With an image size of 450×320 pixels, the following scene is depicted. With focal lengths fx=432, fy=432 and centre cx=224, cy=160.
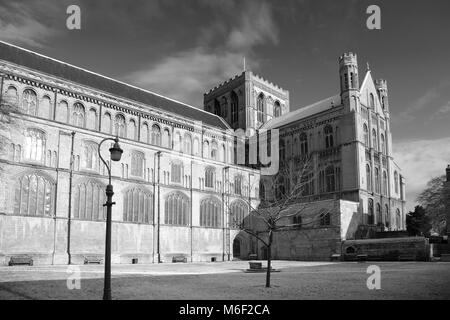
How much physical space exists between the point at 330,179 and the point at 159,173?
21435 millimetres

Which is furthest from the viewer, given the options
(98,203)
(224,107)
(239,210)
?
(224,107)

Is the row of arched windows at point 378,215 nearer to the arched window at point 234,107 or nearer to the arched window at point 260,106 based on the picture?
the arched window at point 260,106

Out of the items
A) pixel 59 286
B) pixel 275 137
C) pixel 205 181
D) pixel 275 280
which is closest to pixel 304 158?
pixel 275 137

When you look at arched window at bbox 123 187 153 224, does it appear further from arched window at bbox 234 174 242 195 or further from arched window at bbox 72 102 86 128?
arched window at bbox 234 174 242 195

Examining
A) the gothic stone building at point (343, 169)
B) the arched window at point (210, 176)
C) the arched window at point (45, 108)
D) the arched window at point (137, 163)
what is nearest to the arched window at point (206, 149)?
the arched window at point (210, 176)

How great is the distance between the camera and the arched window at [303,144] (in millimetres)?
59031

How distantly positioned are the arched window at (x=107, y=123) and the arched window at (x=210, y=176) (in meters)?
13.3

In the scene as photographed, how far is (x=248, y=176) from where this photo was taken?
60188 mm

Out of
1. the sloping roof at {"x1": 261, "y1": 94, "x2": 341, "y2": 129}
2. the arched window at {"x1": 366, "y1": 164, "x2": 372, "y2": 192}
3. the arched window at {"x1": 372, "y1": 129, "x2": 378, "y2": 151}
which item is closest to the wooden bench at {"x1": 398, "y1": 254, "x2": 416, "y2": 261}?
the arched window at {"x1": 366, "y1": 164, "x2": 372, "y2": 192}

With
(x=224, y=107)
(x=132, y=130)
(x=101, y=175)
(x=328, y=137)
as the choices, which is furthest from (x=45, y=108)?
(x=224, y=107)

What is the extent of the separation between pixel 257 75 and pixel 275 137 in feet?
51.0

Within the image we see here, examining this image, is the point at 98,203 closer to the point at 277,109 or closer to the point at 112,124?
the point at 112,124

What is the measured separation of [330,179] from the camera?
54469 millimetres
